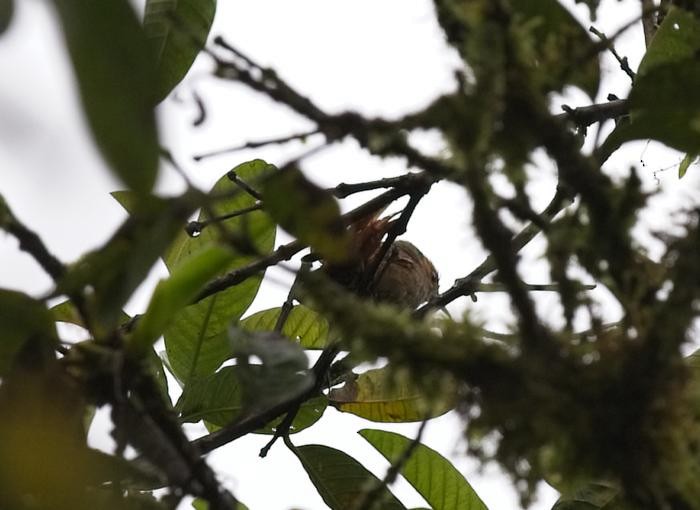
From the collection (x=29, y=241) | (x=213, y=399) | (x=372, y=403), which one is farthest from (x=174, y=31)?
(x=372, y=403)

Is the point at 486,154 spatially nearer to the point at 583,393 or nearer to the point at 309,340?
the point at 583,393

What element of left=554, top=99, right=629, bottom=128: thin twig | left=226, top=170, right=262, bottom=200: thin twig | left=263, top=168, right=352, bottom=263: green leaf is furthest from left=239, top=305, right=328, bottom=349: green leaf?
left=263, top=168, right=352, bottom=263: green leaf

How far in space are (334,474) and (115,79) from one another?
1.02 metres

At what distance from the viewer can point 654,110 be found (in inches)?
25.1

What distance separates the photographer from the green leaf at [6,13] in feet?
1.29

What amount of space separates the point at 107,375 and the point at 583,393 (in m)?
0.31

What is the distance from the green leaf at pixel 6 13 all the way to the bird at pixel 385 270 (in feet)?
3.54

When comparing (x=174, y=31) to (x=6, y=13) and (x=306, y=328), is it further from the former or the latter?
(x=306, y=328)

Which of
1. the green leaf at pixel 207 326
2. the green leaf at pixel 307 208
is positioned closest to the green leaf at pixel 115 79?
the green leaf at pixel 307 208

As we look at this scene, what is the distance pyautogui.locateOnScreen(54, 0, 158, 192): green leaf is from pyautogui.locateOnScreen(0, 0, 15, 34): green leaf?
65mm

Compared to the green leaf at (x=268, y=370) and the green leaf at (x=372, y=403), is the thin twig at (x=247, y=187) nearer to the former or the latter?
the green leaf at (x=268, y=370)

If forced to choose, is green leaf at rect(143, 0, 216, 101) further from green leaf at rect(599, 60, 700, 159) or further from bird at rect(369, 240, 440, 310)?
bird at rect(369, 240, 440, 310)

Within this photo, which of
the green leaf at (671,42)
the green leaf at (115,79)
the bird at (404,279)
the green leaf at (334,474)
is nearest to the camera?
the green leaf at (115,79)

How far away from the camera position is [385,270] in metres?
1.84
